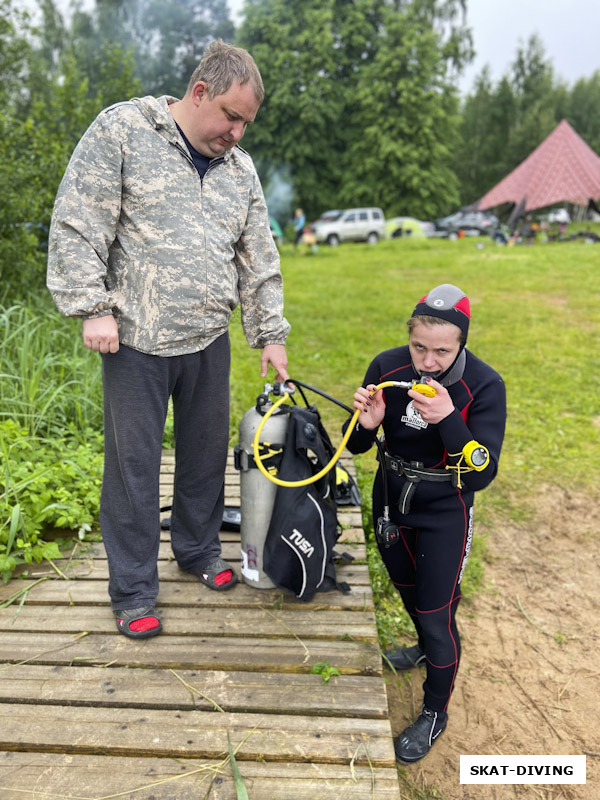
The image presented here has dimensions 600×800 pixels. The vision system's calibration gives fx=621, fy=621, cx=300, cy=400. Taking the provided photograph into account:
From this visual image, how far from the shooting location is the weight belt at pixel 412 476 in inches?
76.8

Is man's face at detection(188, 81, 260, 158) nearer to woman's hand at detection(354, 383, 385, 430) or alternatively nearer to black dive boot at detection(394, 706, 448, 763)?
woman's hand at detection(354, 383, 385, 430)

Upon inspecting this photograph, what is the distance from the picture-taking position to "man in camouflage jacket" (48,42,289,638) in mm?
1854

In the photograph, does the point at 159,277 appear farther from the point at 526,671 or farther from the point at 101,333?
the point at 526,671

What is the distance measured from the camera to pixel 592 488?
13.4ft

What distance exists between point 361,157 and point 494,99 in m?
15.7

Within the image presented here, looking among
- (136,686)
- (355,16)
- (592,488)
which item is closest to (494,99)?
(355,16)

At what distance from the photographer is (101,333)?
1884mm

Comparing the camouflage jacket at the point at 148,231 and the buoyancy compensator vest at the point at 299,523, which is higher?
the camouflage jacket at the point at 148,231

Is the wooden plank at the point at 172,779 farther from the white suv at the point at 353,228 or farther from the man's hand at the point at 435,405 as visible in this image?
the white suv at the point at 353,228

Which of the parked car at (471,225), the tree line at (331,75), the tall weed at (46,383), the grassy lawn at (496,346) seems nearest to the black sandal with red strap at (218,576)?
the grassy lawn at (496,346)

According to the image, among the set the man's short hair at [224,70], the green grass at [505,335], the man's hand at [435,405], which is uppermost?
the man's short hair at [224,70]

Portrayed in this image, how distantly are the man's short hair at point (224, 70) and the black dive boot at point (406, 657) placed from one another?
216cm

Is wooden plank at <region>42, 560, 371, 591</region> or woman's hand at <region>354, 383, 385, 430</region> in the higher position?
woman's hand at <region>354, 383, 385, 430</region>

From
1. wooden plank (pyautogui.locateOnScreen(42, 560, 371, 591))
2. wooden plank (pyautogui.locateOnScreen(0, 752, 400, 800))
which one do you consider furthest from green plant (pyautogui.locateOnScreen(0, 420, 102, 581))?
wooden plank (pyautogui.locateOnScreen(0, 752, 400, 800))
